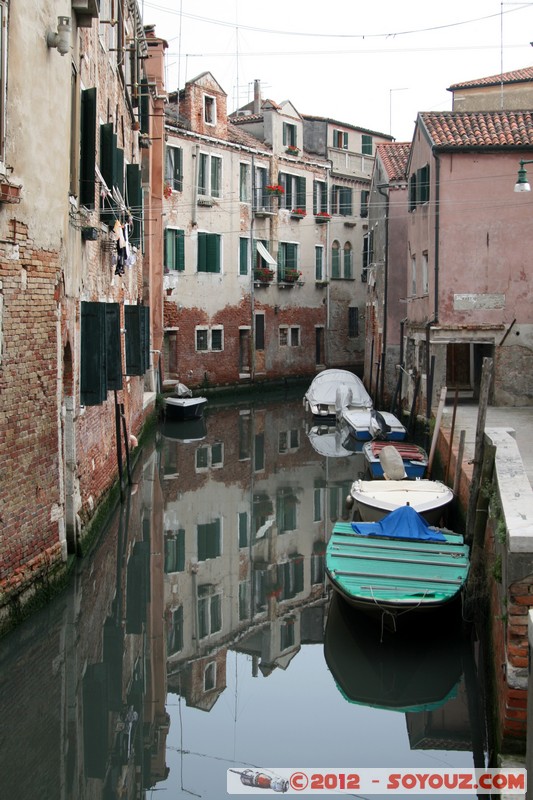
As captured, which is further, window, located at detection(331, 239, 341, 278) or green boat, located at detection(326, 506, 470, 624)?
window, located at detection(331, 239, 341, 278)

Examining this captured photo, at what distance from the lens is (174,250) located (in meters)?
25.6

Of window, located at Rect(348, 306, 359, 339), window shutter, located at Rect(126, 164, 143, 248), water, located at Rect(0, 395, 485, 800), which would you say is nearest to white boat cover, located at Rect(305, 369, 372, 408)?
window shutter, located at Rect(126, 164, 143, 248)

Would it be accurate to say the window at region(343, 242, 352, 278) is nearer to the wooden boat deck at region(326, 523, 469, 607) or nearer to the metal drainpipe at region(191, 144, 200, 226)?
the metal drainpipe at region(191, 144, 200, 226)

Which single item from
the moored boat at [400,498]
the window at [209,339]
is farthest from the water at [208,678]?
the window at [209,339]

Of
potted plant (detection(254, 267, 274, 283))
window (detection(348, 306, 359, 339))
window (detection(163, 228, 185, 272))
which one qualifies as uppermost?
window (detection(163, 228, 185, 272))

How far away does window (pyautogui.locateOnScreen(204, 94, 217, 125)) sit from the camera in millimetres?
26875

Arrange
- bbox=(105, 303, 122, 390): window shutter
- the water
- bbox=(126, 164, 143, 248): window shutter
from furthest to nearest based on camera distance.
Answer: bbox=(126, 164, 143, 248): window shutter, bbox=(105, 303, 122, 390): window shutter, the water

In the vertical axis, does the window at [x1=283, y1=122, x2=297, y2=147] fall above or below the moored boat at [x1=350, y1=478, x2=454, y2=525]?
above

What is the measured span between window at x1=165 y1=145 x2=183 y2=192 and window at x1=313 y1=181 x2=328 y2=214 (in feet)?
24.2

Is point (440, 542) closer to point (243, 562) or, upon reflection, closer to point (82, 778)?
point (243, 562)

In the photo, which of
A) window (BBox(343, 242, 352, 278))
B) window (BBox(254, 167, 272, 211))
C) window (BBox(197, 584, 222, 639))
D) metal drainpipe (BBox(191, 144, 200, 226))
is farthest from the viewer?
window (BBox(343, 242, 352, 278))

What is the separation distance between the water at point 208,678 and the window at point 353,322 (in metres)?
22.5

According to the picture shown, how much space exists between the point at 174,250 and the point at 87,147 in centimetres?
1620

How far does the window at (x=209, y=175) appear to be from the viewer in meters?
26.6
